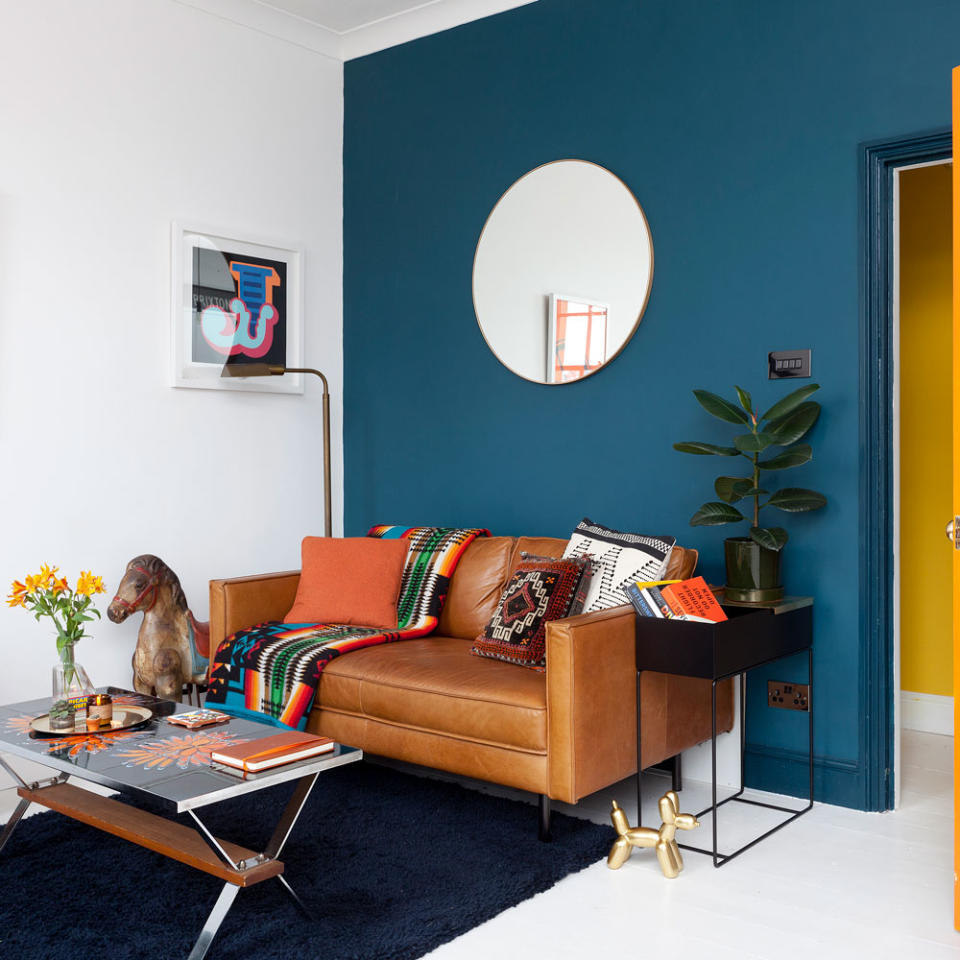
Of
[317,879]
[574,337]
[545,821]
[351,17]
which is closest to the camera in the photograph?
[317,879]

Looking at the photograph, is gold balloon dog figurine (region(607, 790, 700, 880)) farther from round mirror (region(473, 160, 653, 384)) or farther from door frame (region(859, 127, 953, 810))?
round mirror (region(473, 160, 653, 384))

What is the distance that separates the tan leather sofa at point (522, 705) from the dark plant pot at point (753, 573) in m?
0.22

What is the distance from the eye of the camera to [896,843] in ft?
9.62

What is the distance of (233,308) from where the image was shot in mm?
4262

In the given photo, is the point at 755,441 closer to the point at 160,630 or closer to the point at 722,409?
the point at 722,409

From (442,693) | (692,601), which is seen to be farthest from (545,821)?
(692,601)

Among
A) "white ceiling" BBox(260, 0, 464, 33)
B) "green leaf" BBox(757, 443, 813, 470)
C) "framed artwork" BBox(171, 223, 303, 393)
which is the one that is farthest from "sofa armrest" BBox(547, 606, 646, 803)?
"white ceiling" BBox(260, 0, 464, 33)

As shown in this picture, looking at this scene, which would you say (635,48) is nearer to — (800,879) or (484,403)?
(484,403)

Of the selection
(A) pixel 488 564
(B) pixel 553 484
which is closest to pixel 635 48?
(B) pixel 553 484

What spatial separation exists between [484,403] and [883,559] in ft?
5.61

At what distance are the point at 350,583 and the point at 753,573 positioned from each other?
4.89ft

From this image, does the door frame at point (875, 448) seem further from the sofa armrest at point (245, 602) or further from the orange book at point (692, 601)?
the sofa armrest at point (245, 602)

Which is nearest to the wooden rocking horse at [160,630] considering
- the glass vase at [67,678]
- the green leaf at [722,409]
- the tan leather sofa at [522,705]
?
the tan leather sofa at [522,705]

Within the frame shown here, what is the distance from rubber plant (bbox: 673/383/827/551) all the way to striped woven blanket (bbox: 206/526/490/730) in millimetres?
1101
